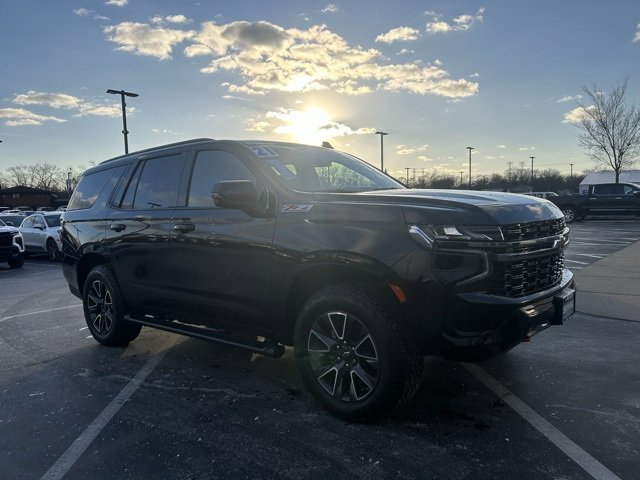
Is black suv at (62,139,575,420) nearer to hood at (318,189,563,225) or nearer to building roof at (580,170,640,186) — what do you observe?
hood at (318,189,563,225)

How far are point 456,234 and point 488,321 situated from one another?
1.82 ft

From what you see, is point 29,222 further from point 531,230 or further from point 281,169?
point 531,230

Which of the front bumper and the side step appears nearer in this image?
the front bumper

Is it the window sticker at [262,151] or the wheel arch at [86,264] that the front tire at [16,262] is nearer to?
the wheel arch at [86,264]

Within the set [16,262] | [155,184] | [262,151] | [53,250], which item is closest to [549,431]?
[262,151]

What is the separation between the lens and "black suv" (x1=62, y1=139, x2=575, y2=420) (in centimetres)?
301

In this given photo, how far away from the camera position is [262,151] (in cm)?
416

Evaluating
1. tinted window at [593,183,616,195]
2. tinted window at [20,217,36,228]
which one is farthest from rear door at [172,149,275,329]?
tinted window at [593,183,616,195]

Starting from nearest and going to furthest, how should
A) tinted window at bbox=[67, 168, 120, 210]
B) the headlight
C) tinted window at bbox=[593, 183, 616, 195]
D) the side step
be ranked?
the headlight, the side step, tinted window at bbox=[67, 168, 120, 210], tinted window at bbox=[593, 183, 616, 195]

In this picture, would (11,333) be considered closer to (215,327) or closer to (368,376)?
(215,327)

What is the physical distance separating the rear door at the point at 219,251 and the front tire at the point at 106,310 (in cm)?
110

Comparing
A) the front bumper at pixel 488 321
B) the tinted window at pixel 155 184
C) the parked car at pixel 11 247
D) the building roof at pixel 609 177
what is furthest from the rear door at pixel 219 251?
the building roof at pixel 609 177

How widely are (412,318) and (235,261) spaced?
4.97 ft

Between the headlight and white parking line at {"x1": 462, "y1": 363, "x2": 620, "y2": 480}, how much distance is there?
129cm
